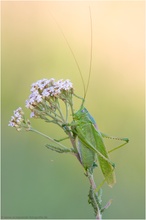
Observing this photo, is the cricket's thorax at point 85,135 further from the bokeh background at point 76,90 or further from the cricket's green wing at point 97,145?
the bokeh background at point 76,90

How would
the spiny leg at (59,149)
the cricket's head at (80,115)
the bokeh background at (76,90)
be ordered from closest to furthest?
the spiny leg at (59,149)
the cricket's head at (80,115)
the bokeh background at (76,90)

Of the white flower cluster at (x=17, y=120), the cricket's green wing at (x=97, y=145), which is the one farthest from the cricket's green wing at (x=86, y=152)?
the white flower cluster at (x=17, y=120)

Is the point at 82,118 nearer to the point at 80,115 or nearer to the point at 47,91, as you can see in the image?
the point at 80,115

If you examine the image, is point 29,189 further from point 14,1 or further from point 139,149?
point 14,1

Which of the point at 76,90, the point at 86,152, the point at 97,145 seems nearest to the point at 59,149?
the point at 86,152

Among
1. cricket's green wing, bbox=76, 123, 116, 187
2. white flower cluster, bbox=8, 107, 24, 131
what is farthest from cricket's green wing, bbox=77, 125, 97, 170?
white flower cluster, bbox=8, 107, 24, 131

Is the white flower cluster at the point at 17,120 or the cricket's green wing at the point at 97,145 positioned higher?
the white flower cluster at the point at 17,120
